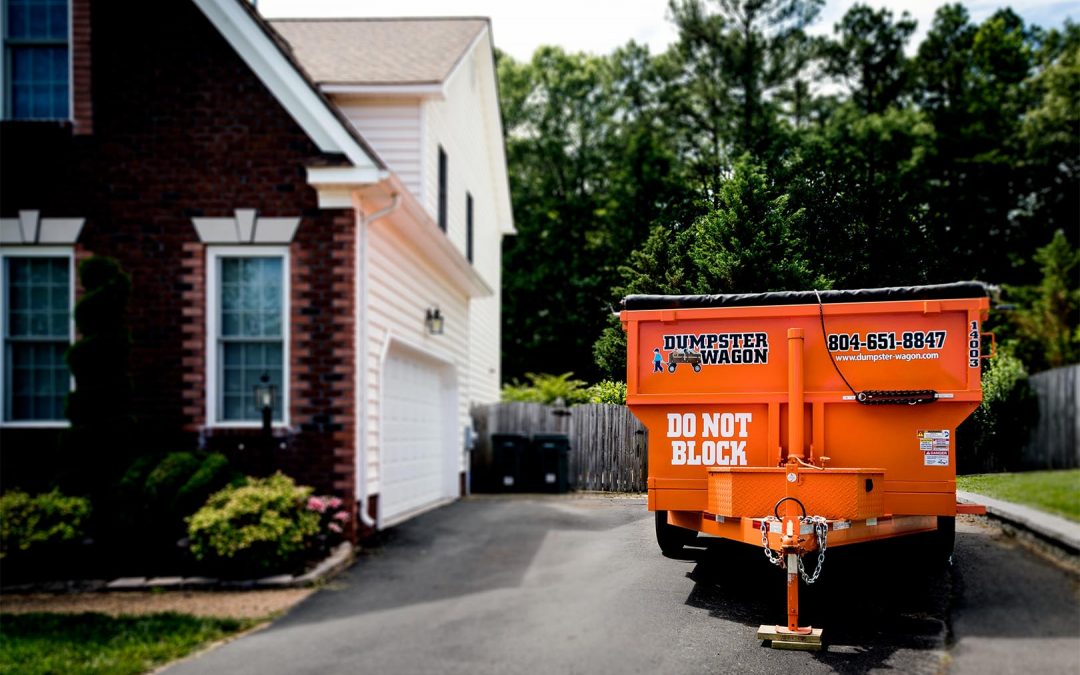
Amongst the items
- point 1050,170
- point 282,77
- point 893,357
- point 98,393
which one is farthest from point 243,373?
point 893,357

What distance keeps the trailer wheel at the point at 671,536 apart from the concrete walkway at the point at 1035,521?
41 cm

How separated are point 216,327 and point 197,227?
1.40m

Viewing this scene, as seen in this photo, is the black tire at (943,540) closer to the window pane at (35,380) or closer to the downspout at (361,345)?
the downspout at (361,345)

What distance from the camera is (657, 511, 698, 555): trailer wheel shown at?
1.56m

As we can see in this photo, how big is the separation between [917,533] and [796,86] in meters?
2.62

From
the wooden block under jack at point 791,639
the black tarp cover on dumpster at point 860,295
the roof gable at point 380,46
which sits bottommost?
the wooden block under jack at point 791,639

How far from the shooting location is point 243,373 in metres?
13.8

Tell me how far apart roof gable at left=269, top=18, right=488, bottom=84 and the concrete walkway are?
16.3 meters

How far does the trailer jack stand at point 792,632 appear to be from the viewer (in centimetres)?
139

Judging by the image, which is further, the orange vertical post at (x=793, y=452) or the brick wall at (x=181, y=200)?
the brick wall at (x=181, y=200)

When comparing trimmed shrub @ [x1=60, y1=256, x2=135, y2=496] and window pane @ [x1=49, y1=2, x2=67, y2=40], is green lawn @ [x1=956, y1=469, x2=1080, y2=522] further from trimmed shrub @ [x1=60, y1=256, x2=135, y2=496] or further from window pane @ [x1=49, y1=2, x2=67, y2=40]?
window pane @ [x1=49, y1=2, x2=67, y2=40]

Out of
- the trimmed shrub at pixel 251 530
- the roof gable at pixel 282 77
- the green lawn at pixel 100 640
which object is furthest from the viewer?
the roof gable at pixel 282 77

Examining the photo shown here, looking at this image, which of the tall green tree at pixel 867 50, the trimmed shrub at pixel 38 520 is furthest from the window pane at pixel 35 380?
the tall green tree at pixel 867 50

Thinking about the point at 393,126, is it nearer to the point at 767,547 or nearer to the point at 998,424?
the point at 998,424
